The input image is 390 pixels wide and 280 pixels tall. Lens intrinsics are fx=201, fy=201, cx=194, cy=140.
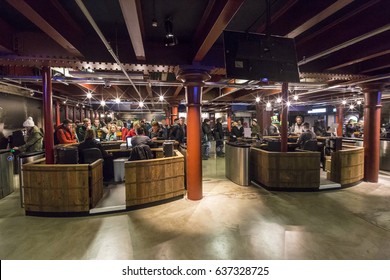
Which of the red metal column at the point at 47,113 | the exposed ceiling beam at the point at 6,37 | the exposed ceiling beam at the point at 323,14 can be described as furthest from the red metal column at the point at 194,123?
the exposed ceiling beam at the point at 6,37

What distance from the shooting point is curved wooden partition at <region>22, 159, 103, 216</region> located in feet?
12.1

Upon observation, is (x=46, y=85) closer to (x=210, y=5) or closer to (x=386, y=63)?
(x=210, y=5)

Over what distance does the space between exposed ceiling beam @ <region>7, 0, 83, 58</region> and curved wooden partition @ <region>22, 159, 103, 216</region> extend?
6.69 feet

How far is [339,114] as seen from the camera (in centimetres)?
1414

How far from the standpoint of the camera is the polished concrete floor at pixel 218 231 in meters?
2.69

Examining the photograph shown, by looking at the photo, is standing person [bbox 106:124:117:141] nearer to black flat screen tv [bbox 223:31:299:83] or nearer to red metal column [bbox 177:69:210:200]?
red metal column [bbox 177:69:210:200]

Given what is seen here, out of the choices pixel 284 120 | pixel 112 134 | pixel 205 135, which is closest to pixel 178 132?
pixel 205 135

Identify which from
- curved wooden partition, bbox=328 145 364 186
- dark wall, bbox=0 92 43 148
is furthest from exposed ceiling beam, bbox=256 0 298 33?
dark wall, bbox=0 92 43 148

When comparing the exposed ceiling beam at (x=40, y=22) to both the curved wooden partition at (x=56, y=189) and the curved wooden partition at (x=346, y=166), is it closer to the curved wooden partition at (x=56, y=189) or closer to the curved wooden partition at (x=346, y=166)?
the curved wooden partition at (x=56, y=189)

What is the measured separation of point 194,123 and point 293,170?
277cm

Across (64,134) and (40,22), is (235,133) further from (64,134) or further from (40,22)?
(40,22)

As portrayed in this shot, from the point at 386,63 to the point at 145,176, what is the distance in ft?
19.4

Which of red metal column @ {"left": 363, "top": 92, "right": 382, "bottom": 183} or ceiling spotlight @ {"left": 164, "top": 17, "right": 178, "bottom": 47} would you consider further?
red metal column @ {"left": 363, "top": 92, "right": 382, "bottom": 183}

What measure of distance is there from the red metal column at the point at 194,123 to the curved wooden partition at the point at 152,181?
299mm
